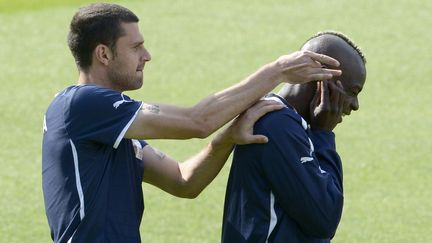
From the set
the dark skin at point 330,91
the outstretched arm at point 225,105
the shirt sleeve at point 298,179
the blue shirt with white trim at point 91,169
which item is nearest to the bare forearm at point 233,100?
the outstretched arm at point 225,105

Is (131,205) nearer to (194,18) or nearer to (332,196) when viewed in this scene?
(332,196)

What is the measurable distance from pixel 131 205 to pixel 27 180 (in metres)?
5.16

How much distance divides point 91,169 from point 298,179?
0.98 metres

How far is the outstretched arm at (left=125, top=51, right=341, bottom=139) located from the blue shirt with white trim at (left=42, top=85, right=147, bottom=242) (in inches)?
3.8

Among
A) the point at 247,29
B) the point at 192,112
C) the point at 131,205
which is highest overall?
the point at 192,112

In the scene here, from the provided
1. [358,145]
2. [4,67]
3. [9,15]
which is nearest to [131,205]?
[358,145]

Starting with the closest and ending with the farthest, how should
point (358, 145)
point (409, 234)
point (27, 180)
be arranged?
1. point (409, 234)
2. point (27, 180)
3. point (358, 145)

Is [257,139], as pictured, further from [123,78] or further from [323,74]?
[123,78]

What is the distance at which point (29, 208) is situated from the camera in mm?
9727

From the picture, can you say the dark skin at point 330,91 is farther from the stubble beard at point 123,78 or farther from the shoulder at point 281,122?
the stubble beard at point 123,78

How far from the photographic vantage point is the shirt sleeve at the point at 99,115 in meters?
5.35

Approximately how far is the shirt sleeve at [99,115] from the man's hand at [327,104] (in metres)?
0.85

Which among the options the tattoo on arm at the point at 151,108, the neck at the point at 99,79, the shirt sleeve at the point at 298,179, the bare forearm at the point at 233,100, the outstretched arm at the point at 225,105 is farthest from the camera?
the neck at the point at 99,79

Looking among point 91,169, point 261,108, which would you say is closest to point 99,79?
point 91,169
